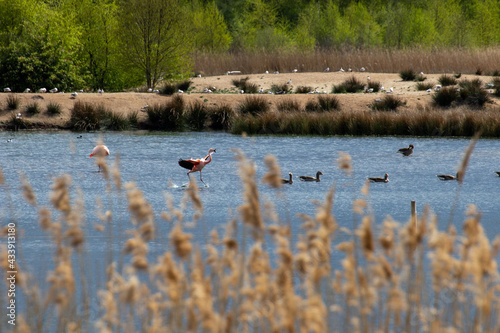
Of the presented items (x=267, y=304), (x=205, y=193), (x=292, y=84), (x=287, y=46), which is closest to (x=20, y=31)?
(x=292, y=84)

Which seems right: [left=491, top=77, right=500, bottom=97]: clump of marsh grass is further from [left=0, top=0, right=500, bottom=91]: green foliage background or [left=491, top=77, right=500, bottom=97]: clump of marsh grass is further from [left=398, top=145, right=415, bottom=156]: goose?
[left=0, top=0, right=500, bottom=91]: green foliage background

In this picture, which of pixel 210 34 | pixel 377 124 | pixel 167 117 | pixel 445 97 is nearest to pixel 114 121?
pixel 167 117

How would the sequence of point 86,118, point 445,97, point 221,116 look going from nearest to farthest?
point 86,118
point 221,116
point 445,97

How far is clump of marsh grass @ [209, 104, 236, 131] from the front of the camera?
2755 centimetres

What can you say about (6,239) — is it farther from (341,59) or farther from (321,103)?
(341,59)

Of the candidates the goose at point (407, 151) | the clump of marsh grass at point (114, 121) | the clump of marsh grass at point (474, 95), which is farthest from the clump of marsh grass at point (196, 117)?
the goose at point (407, 151)

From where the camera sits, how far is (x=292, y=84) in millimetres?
35875

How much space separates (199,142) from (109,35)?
16471 millimetres

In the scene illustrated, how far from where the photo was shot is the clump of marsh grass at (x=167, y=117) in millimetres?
27672

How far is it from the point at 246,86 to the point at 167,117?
7.14 m

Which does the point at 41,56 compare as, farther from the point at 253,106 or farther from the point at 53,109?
the point at 253,106

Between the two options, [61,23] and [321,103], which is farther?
[61,23]

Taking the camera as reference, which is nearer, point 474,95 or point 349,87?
point 474,95

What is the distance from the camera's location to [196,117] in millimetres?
27781
